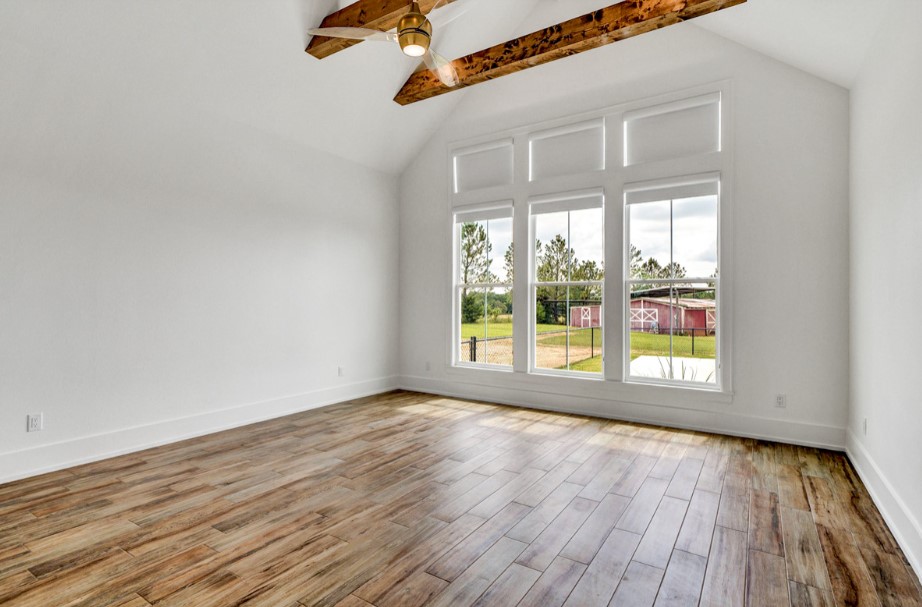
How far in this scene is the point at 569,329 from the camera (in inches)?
207

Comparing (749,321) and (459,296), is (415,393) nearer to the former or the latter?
(459,296)

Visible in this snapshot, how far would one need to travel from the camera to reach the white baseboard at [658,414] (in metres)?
3.92

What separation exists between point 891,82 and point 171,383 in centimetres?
556

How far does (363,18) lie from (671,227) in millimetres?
3429

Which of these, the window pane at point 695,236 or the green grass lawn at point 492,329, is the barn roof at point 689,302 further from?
the green grass lawn at point 492,329

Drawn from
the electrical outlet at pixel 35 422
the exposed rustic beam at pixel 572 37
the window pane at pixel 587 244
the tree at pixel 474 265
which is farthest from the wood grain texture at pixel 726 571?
the electrical outlet at pixel 35 422

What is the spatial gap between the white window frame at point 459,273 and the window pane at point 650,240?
4.88ft

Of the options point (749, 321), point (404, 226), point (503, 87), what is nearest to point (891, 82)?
point (749, 321)

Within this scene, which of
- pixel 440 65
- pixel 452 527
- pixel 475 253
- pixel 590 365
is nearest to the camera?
pixel 452 527

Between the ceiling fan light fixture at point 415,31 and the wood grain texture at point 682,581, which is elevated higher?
the ceiling fan light fixture at point 415,31

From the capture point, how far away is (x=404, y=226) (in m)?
6.47

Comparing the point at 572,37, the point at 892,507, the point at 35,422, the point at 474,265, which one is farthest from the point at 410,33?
the point at 892,507

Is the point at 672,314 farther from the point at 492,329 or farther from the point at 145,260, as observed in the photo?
the point at 145,260

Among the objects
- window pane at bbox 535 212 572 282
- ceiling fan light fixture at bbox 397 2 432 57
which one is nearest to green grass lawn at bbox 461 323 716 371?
window pane at bbox 535 212 572 282
